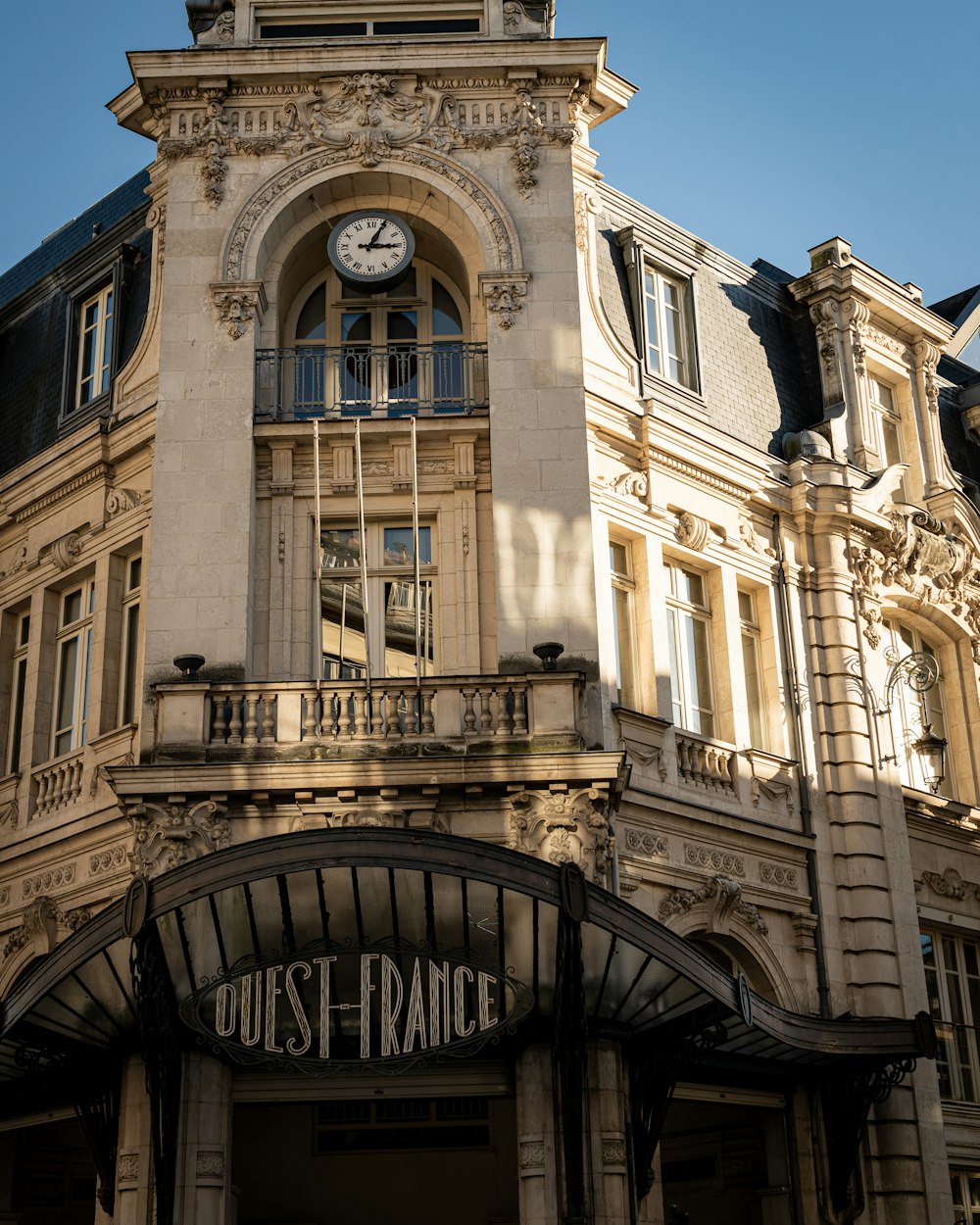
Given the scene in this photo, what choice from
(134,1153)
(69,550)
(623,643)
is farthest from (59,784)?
(623,643)

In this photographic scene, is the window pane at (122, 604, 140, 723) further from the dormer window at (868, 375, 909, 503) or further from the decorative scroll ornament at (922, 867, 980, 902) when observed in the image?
the dormer window at (868, 375, 909, 503)

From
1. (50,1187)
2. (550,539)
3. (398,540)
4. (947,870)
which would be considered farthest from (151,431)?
(947,870)

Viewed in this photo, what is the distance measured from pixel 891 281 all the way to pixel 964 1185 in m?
12.6

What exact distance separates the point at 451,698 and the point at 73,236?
12626mm

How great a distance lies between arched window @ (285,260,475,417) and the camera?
784 inches

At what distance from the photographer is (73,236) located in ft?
86.3

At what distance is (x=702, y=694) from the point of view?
20781mm

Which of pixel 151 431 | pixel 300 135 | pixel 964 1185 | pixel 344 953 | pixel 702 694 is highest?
pixel 300 135

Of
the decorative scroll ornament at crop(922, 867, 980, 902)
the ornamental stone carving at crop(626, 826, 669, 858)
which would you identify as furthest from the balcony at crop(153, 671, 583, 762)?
the decorative scroll ornament at crop(922, 867, 980, 902)

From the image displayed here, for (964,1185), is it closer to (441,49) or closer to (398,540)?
(398,540)

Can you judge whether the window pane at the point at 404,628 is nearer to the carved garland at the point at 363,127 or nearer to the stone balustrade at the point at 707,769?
the stone balustrade at the point at 707,769

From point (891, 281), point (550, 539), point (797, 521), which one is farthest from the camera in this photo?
point (891, 281)

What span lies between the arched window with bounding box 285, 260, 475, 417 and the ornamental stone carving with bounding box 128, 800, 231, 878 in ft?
17.1

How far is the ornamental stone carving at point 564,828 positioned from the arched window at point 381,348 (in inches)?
198
